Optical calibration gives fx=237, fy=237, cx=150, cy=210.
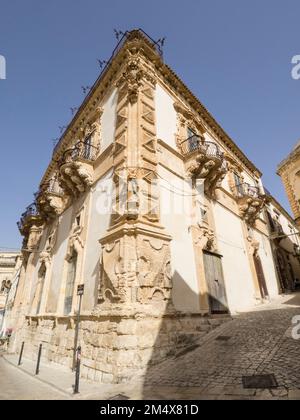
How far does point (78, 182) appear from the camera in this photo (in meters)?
11.5

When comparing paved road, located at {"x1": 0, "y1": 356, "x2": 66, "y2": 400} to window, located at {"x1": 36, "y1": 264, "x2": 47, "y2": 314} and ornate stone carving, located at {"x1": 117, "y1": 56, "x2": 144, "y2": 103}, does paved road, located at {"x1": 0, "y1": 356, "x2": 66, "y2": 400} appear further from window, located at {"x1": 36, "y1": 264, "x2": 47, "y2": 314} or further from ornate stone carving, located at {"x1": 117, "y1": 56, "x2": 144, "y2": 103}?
ornate stone carving, located at {"x1": 117, "y1": 56, "x2": 144, "y2": 103}

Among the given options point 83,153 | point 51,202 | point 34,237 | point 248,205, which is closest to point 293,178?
point 248,205

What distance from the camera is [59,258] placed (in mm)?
12180

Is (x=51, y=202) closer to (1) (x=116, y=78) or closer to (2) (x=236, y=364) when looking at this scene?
(1) (x=116, y=78)

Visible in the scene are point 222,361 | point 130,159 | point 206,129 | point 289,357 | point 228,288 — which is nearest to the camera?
point 289,357

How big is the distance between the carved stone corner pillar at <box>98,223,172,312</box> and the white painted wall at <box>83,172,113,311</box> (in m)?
1.06

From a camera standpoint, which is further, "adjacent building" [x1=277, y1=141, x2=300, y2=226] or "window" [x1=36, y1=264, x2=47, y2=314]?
"adjacent building" [x1=277, y1=141, x2=300, y2=226]

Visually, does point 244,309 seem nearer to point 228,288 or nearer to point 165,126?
point 228,288

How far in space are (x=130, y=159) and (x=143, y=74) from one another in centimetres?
504

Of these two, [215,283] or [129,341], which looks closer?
[129,341]

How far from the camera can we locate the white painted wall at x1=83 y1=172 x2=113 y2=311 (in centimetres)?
813

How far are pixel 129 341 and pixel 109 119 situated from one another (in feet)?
31.4

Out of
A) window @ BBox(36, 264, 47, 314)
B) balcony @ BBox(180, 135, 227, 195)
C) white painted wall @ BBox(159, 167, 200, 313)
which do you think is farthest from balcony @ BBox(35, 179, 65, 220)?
balcony @ BBox(180, 135, 227, 195)

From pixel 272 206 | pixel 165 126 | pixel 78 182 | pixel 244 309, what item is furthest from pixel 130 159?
pixel 272 206
